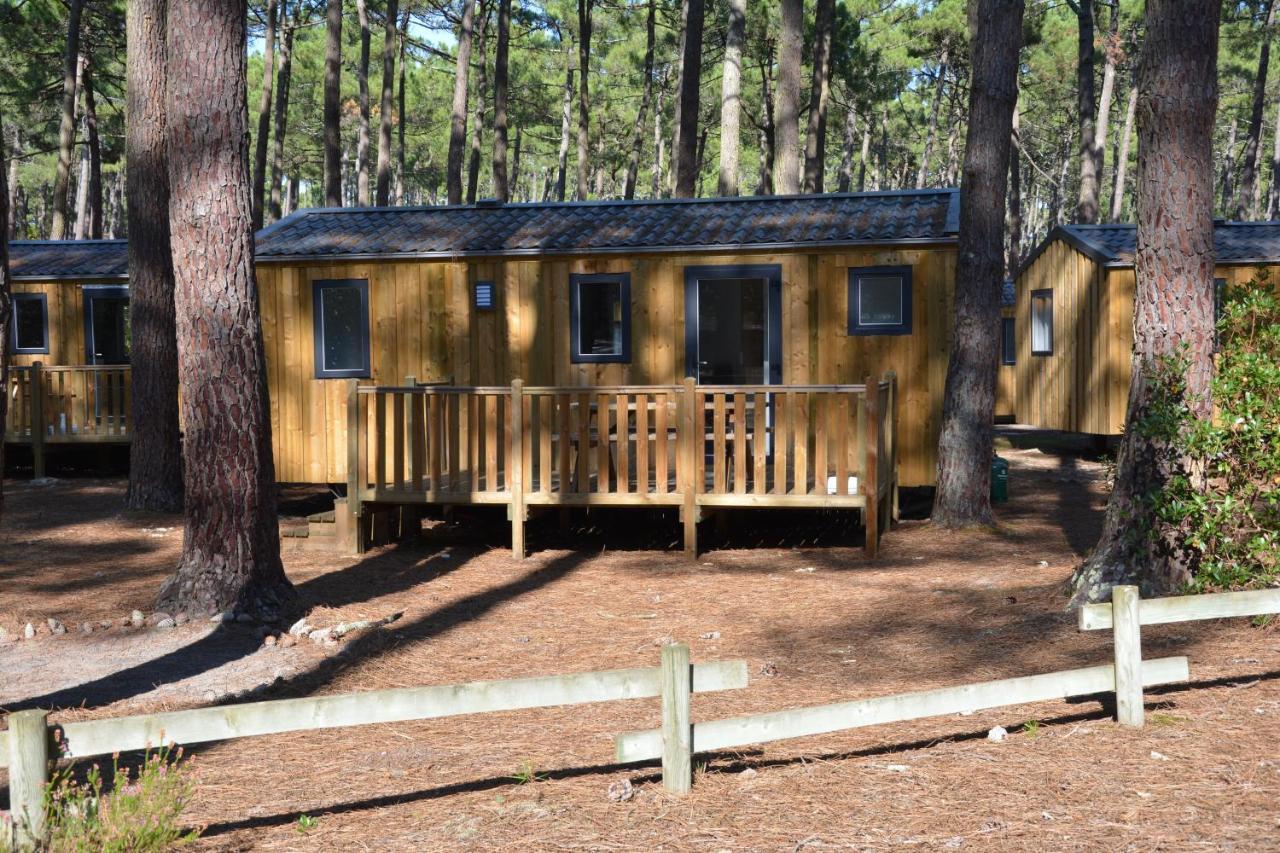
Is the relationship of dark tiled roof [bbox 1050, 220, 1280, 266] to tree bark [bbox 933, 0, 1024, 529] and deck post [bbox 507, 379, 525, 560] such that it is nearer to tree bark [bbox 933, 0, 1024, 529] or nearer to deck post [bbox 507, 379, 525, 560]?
tree bark [bbox 933, 0, 1024, 529]

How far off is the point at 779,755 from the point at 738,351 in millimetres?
8415

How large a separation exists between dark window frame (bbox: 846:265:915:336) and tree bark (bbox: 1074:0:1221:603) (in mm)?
4208

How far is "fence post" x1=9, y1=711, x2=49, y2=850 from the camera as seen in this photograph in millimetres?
3814

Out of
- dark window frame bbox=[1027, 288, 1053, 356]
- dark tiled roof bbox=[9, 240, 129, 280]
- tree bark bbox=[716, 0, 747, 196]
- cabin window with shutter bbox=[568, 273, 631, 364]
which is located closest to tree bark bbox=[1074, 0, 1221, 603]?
cabin window with shutter bbox=[568, 273, 631, 364]

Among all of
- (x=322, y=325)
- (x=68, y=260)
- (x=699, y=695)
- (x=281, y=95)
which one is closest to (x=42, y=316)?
(x=68, y=260)

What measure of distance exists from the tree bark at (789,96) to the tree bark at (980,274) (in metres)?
6.90

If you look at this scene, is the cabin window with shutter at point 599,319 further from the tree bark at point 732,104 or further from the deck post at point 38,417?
the deck post at point 38,417

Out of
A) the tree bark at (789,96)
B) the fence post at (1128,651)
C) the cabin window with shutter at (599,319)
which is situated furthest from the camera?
the tree bark at (789,96)

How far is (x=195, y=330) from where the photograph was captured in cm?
783

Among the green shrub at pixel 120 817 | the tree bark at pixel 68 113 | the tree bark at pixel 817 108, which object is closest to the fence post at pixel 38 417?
the tree bark at pixel 68 113

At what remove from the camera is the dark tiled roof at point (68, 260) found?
17.5 m

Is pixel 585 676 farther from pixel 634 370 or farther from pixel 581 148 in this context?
pixel 581 148

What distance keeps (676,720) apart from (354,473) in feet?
→ 21.0

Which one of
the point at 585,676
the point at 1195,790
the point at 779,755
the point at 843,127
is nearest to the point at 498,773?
the point at 585,676
